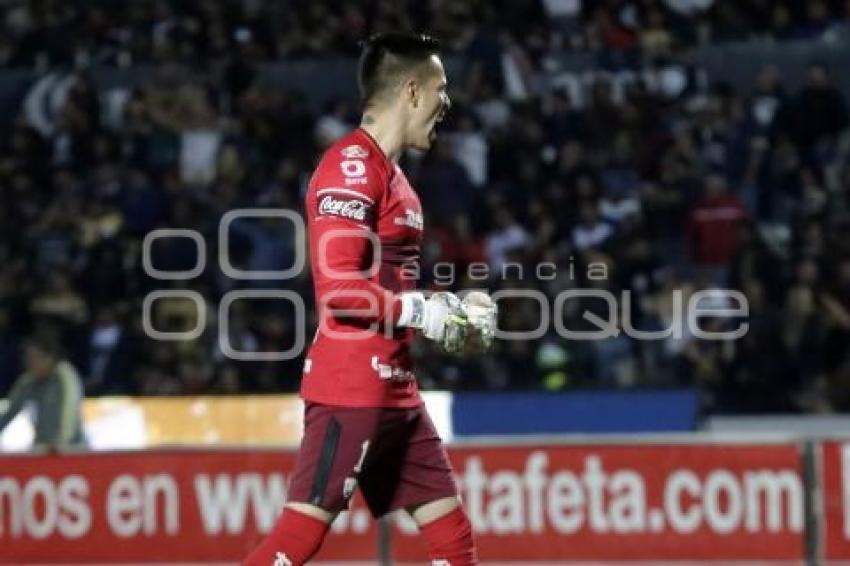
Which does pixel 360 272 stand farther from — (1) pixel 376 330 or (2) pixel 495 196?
(2) pixel 495 196

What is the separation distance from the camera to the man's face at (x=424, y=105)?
6352mm

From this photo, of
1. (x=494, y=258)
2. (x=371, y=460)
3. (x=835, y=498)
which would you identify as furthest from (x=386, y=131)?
(x=494, y=258)

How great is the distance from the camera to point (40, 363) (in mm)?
11578

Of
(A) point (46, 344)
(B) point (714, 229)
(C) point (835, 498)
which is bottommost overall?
(C) point (835, 498)

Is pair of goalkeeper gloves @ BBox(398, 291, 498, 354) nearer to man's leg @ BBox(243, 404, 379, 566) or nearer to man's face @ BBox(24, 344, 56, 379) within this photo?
man's leg @ BBox(243, 404, 379, 566)

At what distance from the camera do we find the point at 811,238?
14281 mm

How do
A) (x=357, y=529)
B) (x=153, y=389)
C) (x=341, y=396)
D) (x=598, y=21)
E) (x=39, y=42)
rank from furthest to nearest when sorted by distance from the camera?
(x=39, y=42) < (x=598, y=21) < (x=153, y=389) < (x=357, y=529) < (x=341, y=396)

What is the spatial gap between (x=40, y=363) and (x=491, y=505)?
10.4ft

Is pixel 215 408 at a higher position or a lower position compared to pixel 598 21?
lower

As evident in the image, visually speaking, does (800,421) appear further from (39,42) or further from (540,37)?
(39,42)

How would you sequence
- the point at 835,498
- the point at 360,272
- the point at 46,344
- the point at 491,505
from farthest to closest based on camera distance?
the point at 46,344
the point at 491,505
the point at 835,498
the point at 360,272

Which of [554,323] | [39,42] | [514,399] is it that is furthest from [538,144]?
[39,42]

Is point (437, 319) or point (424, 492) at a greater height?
point (437, 319)

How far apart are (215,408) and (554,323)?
7.81 feet
